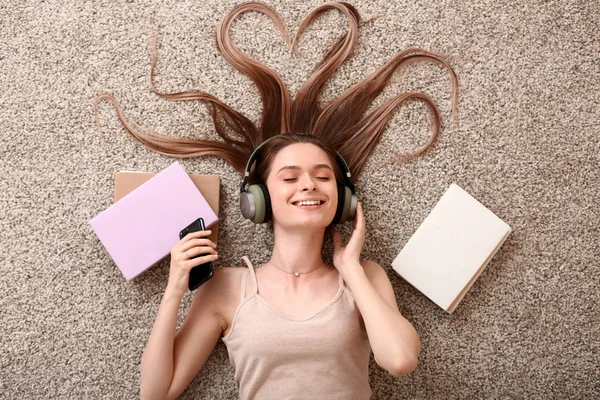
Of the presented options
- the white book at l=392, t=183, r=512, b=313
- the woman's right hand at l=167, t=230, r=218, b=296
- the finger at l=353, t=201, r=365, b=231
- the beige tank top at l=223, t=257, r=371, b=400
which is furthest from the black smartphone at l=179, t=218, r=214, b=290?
the white book at l=392, t=183, r=512, b=313

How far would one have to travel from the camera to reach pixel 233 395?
133cm

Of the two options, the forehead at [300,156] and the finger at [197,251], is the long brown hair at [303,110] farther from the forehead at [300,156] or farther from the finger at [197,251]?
the finger at [197,251]

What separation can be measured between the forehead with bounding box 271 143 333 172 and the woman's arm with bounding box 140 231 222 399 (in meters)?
0.26

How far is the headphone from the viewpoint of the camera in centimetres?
119

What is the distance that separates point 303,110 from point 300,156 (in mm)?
253

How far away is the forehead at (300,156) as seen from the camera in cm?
118

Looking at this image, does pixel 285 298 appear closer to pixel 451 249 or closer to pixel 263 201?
pixel 263 201

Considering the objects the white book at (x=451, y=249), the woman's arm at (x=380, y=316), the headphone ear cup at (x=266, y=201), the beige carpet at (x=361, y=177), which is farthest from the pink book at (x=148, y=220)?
the white book at (x=451, y=249)

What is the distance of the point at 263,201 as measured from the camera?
1193 mm

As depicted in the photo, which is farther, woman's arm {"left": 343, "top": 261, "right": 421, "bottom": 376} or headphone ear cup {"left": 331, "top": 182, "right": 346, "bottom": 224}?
headphone ear cup {"left": 331, "top": 182, "right": 346, "bottom": 224}

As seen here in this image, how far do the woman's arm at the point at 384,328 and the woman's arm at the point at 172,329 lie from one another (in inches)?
14.0

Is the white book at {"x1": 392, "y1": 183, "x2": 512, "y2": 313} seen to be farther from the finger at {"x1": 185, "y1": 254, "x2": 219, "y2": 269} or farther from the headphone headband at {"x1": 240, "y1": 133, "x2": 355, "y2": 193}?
the finger at {"x1": 185, "y1": 254, "x2": 219, "y2": 269}

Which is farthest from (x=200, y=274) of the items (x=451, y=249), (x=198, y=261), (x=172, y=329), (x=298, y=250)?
(x=451, y=249)

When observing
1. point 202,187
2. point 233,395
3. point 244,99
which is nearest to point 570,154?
point 244,99
